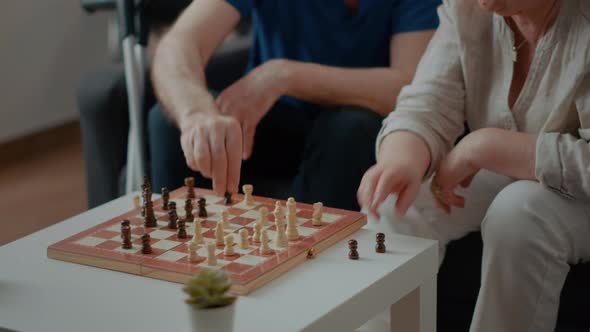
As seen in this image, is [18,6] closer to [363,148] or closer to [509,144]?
[363,148]

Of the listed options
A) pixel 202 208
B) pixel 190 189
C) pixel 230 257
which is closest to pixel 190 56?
pixel 190 189

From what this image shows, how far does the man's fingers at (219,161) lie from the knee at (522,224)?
434mm

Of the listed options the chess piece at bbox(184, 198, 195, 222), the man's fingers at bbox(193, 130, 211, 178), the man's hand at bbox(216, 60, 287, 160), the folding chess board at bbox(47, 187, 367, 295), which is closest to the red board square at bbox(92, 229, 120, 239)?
the folding chess board at bbox(47, 187, 367, 295)

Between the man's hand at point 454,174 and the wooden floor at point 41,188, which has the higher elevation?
the man's hand at point 454,174

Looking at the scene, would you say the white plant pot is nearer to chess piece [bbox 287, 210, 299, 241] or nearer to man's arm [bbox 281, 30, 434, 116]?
chess piece [bbox 287, 210, 299, 241]

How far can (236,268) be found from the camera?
118cm

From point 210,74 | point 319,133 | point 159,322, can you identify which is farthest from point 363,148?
point 159,322

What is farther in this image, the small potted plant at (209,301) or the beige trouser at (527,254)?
the beige trouser at (527,254)

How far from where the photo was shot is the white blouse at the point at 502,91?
1.35m

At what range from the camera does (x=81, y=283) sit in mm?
1205

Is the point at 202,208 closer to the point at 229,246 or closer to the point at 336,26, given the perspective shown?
the point at 229,246

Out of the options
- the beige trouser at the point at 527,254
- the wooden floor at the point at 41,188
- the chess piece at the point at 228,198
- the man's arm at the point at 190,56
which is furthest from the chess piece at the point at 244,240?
the wooden floor at the point at 41,188

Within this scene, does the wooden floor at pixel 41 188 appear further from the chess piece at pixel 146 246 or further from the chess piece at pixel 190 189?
the chess piece at pixel 146 246

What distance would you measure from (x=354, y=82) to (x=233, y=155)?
15.7 inches
